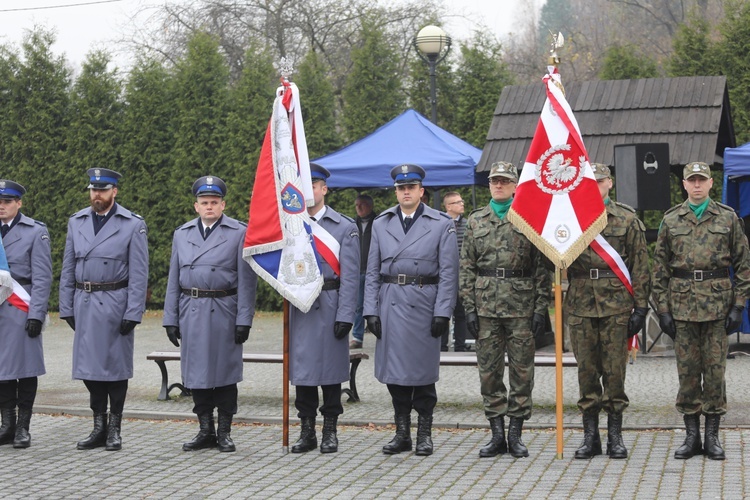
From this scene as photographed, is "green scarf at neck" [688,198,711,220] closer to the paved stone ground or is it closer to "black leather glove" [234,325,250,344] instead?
the paved stone ground

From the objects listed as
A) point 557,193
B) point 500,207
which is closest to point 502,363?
point 500,207

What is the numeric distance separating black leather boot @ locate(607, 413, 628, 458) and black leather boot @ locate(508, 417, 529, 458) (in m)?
0.57

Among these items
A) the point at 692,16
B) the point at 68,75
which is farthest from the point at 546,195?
the point at 68,75

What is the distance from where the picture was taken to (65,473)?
7242 mm

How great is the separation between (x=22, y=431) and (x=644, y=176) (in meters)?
7.22

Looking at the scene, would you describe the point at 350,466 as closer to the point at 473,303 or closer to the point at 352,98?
the point at 473,303

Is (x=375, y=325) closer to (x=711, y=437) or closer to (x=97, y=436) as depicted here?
(x=97, y=436)

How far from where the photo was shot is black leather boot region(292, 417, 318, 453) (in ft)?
25.9

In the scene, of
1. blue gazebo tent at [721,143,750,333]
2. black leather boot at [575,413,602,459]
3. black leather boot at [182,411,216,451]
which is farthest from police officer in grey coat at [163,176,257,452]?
blue gazebo tent at [721,143,750,333]

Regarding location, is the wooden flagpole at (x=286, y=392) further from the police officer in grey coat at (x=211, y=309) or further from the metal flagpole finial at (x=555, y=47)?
the metal flagpole finial at (x=555, y=47)

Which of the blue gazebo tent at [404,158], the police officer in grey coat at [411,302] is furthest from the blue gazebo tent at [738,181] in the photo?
the police officer in grey coat at [411,302]

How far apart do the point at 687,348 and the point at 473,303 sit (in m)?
1.49

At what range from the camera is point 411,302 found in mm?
7742

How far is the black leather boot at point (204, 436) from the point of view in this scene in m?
7.99
